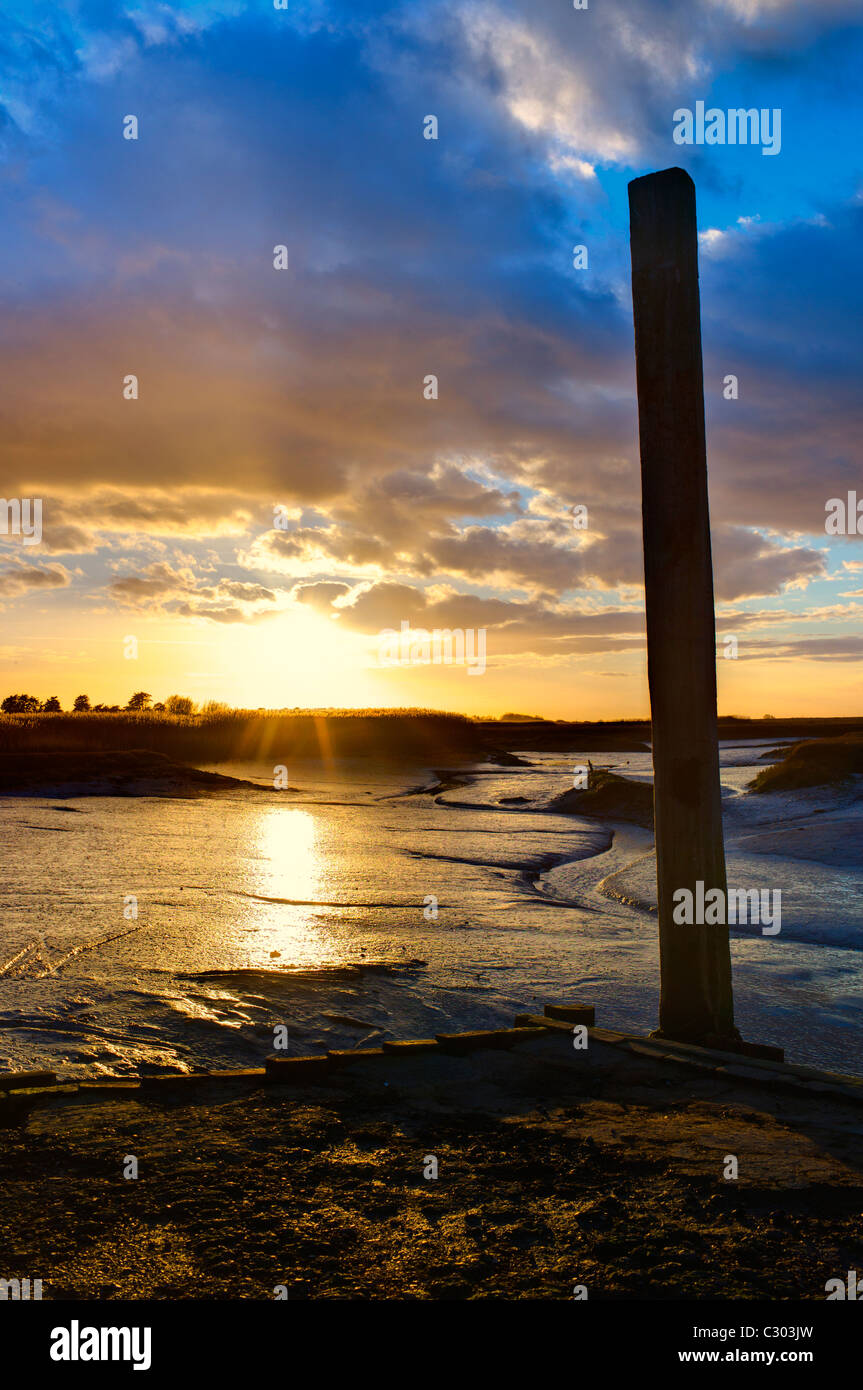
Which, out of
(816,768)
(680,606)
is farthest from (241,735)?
(680,606)

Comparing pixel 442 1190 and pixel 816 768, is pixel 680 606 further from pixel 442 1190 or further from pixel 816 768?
pixel 816 768

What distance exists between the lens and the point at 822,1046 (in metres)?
5.77

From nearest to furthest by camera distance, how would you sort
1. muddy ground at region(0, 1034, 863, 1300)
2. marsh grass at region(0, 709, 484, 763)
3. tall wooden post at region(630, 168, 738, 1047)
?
1. muddy ground at region(0, 1034, 863, 1300)
2. tall wooden post at region(630, 168, 738, 1047)
3. marsh grass at region(0, 709, 484, 763)

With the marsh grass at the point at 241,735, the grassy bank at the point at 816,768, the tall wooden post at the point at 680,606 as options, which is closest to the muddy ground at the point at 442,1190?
the tall wooden post at the point at 680,606

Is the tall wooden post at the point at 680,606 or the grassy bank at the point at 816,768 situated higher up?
the tall wooden post at the point at 680,606

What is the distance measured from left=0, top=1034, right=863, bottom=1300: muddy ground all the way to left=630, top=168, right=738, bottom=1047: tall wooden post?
0.70 meters

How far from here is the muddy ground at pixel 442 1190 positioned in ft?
8.30

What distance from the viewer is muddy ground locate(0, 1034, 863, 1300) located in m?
2.53

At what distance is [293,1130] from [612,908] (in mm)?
7262

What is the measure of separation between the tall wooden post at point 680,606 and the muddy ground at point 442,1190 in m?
0.70

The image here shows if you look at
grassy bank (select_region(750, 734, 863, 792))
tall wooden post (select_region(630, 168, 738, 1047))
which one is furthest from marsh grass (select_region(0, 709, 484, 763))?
tall wooden post (select_region(630, 168, 738, 1047))

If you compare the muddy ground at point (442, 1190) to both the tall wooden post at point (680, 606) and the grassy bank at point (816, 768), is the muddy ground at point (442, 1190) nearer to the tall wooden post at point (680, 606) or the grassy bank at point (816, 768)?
the tall wooden post at point (680, 606)

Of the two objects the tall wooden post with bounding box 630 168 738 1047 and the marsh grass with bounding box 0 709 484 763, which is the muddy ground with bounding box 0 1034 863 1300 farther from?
the marsh grass with bounding box 0 709 484 763
